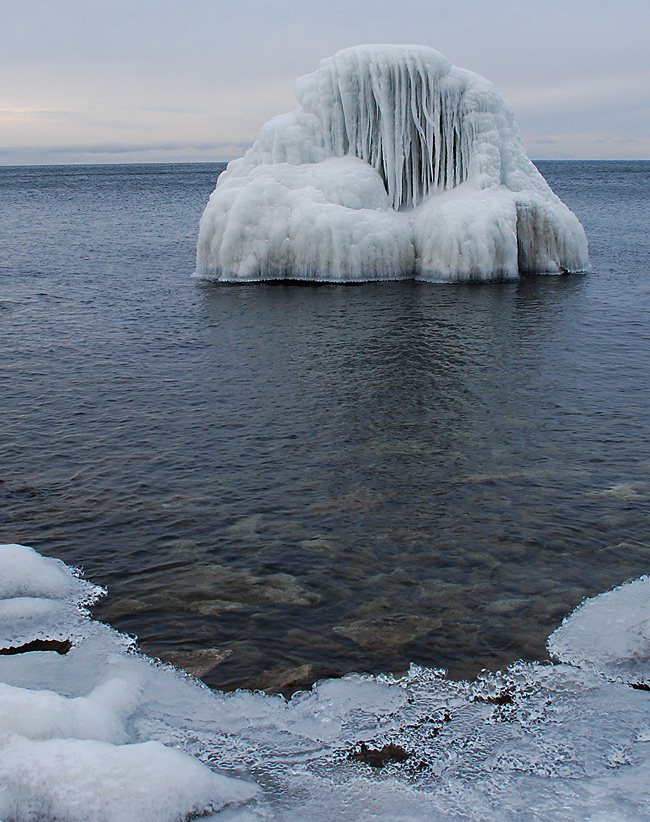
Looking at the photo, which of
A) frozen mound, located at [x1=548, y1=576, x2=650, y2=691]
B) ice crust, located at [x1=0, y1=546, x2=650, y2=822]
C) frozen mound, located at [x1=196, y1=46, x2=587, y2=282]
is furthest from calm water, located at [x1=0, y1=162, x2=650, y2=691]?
frozen mound, located at [x1=196, y1=46, x2=587, y2=282]

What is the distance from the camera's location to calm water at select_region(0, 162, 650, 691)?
934 centimetres

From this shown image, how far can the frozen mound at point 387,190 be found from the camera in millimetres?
28438

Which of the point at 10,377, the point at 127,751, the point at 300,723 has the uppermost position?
the point at 10,377

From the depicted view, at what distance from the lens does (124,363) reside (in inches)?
804

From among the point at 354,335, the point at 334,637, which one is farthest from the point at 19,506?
the point at 354,335

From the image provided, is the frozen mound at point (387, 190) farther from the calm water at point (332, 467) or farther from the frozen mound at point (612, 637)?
the frozen mound at point (612, 637)


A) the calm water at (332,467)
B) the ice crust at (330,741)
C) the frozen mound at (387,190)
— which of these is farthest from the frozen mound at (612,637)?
the frozen mound at (387,190)

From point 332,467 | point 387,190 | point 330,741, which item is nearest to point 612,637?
point 330,741

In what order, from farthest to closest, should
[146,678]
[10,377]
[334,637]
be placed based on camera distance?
[10,377]
[334,637]
[146,678]

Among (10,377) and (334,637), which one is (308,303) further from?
(334,637)

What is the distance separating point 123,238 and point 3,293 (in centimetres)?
1905

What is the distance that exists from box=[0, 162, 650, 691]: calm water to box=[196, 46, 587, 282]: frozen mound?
2548 millimetres

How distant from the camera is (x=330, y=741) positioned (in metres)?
7.32

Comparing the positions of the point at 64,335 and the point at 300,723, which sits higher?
the point at 64,335
